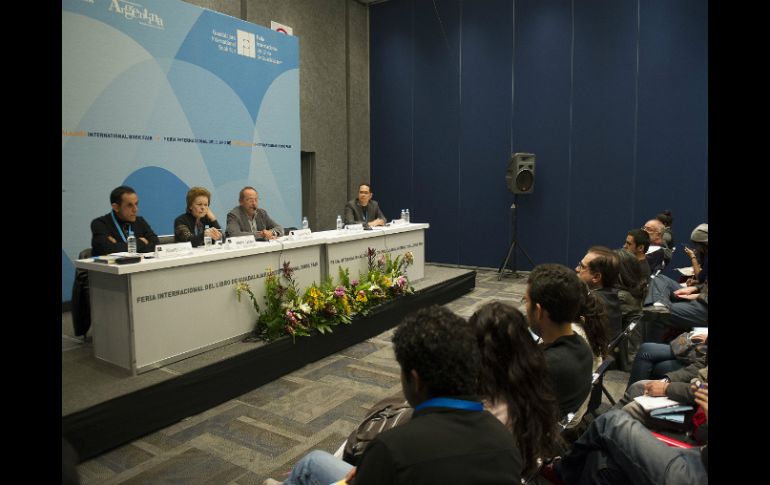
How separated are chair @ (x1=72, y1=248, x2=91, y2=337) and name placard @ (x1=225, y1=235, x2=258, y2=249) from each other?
1044mm

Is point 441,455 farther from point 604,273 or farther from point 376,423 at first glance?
point 604,273

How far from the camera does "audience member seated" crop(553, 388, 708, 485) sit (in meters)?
1.40

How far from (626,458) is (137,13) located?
18.3ft

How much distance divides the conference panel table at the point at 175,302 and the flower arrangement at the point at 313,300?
0.08m

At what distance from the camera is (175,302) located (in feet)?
11.0

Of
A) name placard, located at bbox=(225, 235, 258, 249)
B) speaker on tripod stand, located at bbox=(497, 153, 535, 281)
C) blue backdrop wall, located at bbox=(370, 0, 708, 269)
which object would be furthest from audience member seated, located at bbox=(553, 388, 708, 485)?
speaker on tripod stand, located at bbox=(497, 153, 535, 281)

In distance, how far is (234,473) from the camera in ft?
8.07

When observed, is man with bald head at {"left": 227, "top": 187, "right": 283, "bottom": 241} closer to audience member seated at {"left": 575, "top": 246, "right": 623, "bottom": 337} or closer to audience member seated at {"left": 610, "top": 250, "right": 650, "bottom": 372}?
audience member seated at {"left": 575, "top": 246, "right": 623, "bottom": 337}

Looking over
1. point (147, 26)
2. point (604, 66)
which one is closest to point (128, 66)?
point (147, 26)

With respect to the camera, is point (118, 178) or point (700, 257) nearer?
point (700, 257)

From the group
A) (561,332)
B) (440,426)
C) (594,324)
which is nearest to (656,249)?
(594,324)

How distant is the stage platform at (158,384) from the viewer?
2.64 metres
